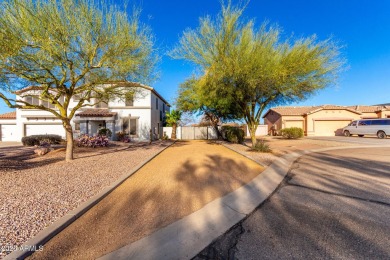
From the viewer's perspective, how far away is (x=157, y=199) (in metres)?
4.04

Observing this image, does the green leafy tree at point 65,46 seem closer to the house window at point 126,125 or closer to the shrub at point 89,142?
the shrub at point 89,142

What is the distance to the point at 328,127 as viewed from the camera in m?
25.3

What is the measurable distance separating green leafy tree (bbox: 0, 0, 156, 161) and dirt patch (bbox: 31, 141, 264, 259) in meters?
4.88

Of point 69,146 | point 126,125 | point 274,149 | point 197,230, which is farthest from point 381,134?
point 69,146

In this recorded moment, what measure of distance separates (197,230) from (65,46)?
25.0ft

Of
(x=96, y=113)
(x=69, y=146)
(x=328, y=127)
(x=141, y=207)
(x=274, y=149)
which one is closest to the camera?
(x=141, y=207)

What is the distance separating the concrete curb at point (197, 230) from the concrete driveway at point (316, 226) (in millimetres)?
165

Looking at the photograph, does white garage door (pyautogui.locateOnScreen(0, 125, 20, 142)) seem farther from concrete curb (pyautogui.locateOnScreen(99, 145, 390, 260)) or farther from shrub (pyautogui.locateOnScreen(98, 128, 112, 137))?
concrete curb (pyautogui.locateOnScreen(99, 145, 390, 260))

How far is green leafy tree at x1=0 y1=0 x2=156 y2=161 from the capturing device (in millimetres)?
5832

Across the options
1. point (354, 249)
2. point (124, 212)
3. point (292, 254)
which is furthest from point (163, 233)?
point (354, 249)

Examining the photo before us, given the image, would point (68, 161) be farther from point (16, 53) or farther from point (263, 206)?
point (263, 206)

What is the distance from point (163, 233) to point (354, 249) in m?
2.69

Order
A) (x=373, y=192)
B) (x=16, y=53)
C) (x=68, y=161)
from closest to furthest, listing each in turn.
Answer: (x=373, y=192), (x=16, y=53), (x=68, y=161)

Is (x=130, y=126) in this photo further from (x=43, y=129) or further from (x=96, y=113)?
(x=43, y=129)
